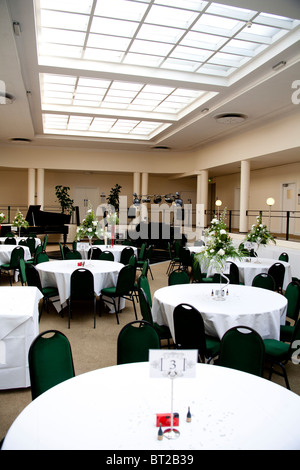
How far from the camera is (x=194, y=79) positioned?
26.8 feet

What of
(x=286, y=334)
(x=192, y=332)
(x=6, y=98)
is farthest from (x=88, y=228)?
(x=6, y=98)

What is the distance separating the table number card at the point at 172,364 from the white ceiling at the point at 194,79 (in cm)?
497

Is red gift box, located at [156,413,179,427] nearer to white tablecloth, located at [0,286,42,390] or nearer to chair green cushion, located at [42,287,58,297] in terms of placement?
white tablecloth, located at [0,286,42,390]

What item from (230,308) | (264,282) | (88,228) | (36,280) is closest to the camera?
(230,308)

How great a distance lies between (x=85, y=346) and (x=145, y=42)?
230 inches

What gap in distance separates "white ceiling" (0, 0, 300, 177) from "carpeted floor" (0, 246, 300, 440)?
4810 mm

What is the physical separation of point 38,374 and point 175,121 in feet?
34.4

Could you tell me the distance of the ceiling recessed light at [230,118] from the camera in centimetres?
1044

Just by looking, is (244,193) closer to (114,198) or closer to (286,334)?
(114,198)

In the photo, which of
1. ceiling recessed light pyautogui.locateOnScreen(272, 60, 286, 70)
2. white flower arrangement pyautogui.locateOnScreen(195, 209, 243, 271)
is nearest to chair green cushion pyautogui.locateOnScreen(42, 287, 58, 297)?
white flower arrangement pyautogui.locateOnScreen(195, 209, 243, 271)

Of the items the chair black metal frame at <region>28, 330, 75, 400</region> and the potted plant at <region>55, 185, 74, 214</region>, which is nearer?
the chair black metal frame at <region>28, 330, 75, 400</region>

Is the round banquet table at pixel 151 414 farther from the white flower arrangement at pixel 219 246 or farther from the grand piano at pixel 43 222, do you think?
the grand piano at pixel 43 222

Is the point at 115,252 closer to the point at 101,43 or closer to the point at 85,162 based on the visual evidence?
the point at 101,43

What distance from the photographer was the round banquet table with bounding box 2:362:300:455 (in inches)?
63.1
